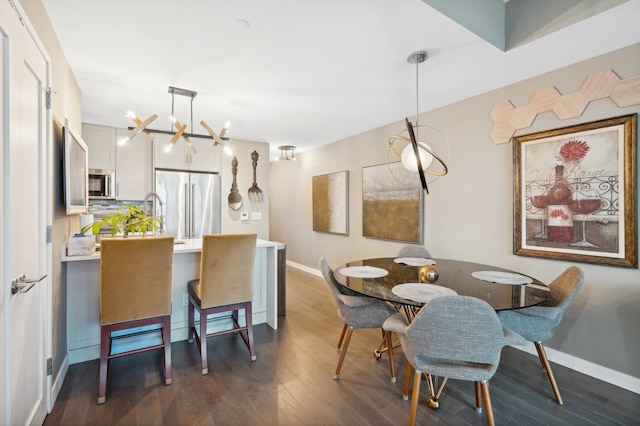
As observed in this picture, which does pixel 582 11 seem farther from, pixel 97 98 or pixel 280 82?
pixel 97 98

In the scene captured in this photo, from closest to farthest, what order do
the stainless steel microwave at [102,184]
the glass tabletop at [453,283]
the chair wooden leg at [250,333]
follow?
the glass tabletop at [453,283], the chair wooden leg at [250,333], the stainless steel microwave at [102,184]

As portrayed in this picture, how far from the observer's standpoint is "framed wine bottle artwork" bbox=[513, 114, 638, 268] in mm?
2092

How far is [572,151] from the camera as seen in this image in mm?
2346

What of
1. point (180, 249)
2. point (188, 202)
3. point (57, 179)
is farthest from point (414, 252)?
point (188, 202)

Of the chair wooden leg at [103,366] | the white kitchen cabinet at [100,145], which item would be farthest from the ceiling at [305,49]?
the chair wooden leg at [103,366]

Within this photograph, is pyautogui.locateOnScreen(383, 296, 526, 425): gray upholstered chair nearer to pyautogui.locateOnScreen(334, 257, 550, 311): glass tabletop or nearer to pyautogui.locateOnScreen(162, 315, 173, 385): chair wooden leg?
pyautogui.locateOnScreen(334, 257, 550, 311): glass tabletop

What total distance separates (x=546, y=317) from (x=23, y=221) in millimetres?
2972

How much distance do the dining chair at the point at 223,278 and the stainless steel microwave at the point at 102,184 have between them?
98.2 inches

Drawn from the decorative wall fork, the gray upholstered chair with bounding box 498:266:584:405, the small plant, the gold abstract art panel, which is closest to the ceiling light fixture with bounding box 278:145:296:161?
the decorative wall fork

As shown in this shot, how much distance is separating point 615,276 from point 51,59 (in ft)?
13.6

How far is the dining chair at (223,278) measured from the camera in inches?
90.5

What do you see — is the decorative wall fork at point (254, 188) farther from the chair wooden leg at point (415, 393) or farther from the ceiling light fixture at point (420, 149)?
the chair wooden leg at point (415, 393)

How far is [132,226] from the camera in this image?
246 cm

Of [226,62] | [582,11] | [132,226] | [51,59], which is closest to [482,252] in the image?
[582,11]
